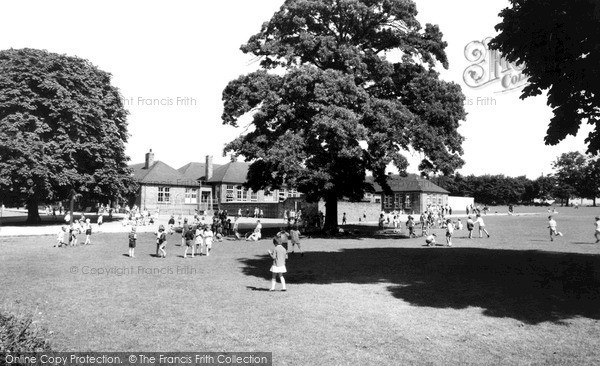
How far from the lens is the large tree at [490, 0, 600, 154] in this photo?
1161 centimetres

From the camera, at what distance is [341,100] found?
27.1 metres

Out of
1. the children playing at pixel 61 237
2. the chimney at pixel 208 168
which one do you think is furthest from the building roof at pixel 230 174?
the children playing at pixel 61 237

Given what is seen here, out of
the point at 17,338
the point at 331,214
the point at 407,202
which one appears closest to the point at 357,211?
the point at 331,214

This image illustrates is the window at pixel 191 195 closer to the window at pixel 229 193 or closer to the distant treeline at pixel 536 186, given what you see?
the window at pixel 229 193

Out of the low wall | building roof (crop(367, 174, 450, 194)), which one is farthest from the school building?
building roof (crop(367, 174, 450, 194))

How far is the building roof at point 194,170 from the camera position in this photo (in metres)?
73.5

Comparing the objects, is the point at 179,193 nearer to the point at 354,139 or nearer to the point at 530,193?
the point at 354,139

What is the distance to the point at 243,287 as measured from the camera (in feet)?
45.9

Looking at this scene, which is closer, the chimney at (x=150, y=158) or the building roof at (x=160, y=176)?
the building roof at (x=160, y=176)

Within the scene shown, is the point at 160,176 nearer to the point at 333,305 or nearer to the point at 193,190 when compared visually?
the point at 193,190

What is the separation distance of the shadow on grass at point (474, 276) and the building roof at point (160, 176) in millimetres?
45101

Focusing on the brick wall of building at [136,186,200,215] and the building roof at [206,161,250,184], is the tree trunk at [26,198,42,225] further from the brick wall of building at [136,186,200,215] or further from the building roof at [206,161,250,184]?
the building roof at [206,161,250,184]

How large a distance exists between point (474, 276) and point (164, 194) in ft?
179

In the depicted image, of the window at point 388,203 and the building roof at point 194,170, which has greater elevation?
the building roof at point 194,170
